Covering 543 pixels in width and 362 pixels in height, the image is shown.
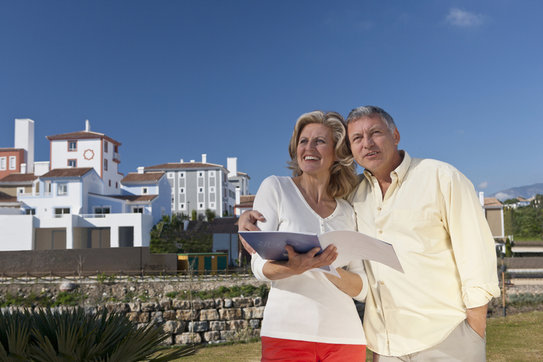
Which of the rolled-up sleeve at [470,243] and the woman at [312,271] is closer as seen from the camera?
the rolled-up sleeve at [470,243]

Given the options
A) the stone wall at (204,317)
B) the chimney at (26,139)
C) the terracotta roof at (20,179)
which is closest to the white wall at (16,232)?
the terracotta roof at (20,179)

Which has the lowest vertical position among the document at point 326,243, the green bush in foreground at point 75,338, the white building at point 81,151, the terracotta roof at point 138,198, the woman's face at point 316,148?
the green bush in foreground at point 75,338

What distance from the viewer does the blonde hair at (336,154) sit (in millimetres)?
2896

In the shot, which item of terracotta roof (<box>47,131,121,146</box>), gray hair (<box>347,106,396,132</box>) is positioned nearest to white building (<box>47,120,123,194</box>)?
terracotta roof (<box>47,131,121,146</box>)

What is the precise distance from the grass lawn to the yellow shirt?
29.8ft

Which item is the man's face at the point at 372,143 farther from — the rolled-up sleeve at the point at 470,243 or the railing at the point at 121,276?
the railing at the point at 121,276

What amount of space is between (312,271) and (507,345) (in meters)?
11.7

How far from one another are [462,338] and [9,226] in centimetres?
3797

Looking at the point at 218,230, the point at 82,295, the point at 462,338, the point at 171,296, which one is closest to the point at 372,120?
the point at 462,338

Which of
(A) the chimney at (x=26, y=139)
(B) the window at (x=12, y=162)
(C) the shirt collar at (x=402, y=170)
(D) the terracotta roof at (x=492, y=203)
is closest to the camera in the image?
(C) the shirt collar at (x=402, y=170)

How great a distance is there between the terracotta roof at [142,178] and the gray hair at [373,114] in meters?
43.9

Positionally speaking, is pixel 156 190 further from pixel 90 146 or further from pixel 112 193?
→ pixel 90 146

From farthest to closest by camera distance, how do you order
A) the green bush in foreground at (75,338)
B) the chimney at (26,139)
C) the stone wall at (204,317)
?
1. the chimney at (26,139)
2. the stone wall at (204,317)
3. the green bush in foreground at (75,338)

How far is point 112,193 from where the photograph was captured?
46.7m
